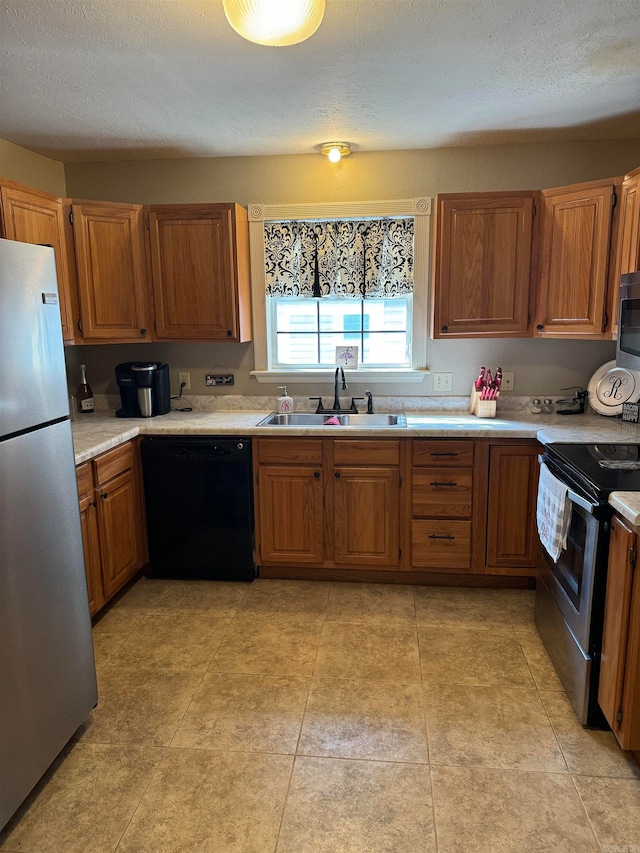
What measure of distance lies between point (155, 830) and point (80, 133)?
315 centimetres

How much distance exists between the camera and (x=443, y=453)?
3.04m

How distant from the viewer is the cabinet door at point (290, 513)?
316cm

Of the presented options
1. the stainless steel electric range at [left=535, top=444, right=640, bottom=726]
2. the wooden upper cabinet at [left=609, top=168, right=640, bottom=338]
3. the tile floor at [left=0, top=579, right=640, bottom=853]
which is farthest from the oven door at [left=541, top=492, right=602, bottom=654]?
the wooden upper cabinet at [left=609, top=168, right=640, bottom=338]

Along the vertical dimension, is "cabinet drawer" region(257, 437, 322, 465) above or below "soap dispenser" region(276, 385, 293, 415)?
below

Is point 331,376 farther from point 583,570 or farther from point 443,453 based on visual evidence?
point 583,570

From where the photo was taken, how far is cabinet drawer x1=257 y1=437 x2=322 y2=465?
123 inches

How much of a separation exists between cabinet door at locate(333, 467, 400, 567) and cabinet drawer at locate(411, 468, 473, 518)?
4.3 inches

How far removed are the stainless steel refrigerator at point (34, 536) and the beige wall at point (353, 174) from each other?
198cm

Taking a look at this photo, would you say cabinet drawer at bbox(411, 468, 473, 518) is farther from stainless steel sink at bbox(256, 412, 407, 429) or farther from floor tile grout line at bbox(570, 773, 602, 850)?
floor tile grout line at bbox(570, 773, 602, 850)

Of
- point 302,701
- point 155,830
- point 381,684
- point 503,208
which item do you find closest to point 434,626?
point 381,684

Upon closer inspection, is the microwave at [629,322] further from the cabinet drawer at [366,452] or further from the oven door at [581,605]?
the cabinet drawer at [366,452]

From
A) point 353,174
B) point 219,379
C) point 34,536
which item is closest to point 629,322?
point 353,174

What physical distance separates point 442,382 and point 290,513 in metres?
1.27

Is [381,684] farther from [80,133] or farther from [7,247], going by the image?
[80,133]
